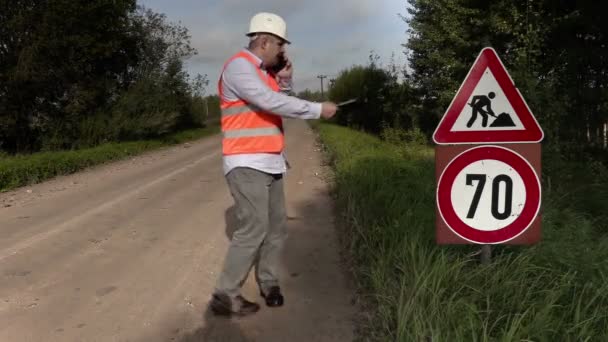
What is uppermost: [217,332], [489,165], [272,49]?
[272,49]

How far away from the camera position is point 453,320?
9.93ft

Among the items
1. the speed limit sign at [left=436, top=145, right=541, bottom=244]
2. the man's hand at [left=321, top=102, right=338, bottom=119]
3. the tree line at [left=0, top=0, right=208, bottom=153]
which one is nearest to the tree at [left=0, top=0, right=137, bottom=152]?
the tree line at [left=0, top=0, right=208, bottom=153]

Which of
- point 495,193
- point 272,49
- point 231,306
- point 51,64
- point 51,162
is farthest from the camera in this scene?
point 51,64

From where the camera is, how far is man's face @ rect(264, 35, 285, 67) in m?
3.56

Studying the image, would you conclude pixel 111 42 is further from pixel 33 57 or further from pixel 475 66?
pixel 475 66

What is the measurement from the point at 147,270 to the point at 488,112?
335 centimetres

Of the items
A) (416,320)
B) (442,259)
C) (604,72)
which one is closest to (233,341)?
(416,320)

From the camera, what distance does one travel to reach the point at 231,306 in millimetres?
3771

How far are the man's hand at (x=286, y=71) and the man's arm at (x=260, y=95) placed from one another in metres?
0.44

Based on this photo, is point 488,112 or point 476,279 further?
point 476,279

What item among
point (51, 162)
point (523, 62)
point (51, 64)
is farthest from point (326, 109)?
point (51, 64)

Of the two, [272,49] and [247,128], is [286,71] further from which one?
[247,128]

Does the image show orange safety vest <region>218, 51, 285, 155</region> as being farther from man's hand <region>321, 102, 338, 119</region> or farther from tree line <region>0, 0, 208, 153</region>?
tree line <region>0, 0, 208, 153</region>

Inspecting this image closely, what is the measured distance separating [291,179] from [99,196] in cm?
359
